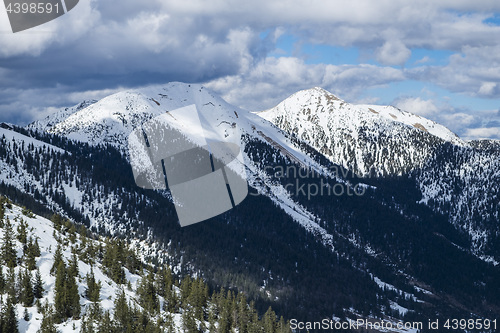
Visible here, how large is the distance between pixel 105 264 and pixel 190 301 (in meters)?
19.6

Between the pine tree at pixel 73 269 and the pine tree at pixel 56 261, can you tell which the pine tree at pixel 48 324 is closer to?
the pine tree at pixel 73 269

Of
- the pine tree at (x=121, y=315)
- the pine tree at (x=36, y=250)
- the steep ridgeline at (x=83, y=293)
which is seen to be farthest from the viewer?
the pine tree at (x=36, y=250)

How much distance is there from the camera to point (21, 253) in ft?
282

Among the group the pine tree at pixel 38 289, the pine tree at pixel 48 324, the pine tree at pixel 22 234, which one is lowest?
the pine tree at pixel 48 324

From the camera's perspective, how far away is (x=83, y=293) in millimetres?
84125

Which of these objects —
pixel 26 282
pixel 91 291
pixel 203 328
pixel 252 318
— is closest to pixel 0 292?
pixel 26 282

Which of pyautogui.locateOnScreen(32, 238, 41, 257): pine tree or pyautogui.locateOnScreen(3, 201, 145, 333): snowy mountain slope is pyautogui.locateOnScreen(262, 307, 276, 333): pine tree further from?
pyautogui.locateOnScreen(32, 238, 41, 257): pine tree

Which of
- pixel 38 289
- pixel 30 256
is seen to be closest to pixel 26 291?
pixel 38 289

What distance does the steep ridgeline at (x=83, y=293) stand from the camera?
74.1 metres

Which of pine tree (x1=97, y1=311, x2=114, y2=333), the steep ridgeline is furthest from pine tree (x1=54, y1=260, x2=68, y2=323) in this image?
pine tree (x1=97, y1=311, x2=114, y2=333)

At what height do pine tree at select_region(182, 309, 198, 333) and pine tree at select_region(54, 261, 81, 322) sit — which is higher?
pine tree at select_region(54, 261, 81, 322)

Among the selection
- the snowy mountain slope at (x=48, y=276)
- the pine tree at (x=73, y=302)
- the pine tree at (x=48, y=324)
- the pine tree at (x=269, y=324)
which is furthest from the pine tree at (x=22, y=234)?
the pine tree at (x=269, y=324)

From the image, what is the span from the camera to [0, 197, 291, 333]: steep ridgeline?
243 ft

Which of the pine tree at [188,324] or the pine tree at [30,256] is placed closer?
the pine tree at [30,256]
